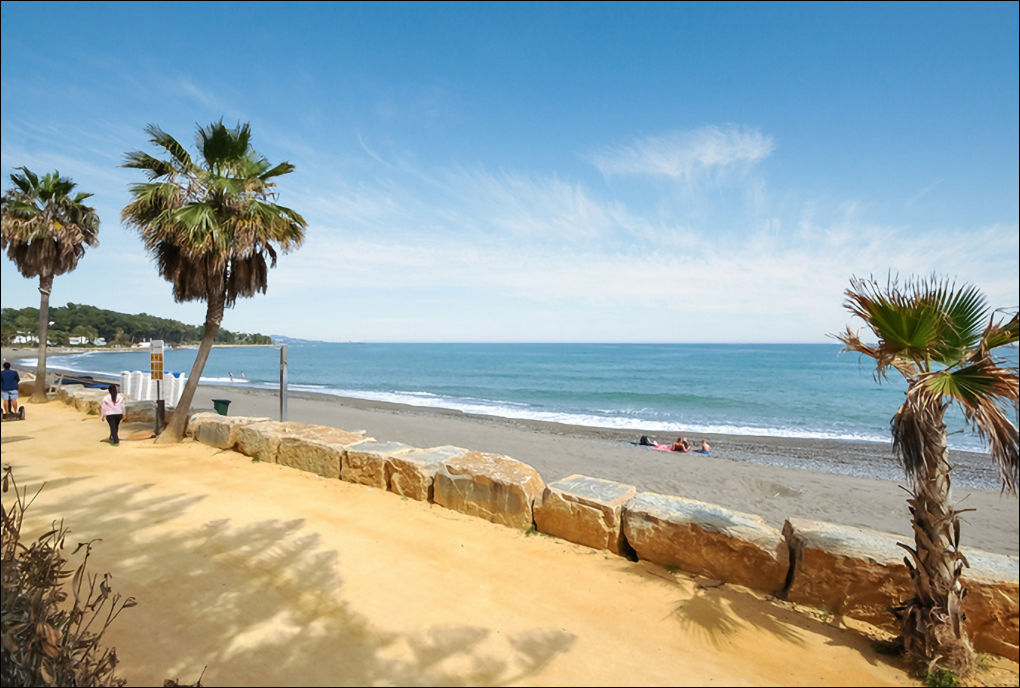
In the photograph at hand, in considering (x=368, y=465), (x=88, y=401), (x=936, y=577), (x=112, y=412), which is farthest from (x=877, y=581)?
(x=88, y=401)

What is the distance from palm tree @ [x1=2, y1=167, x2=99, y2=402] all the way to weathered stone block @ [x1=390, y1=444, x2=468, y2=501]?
547 inches

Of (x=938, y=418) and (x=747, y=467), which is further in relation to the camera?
(x=747, y=467)

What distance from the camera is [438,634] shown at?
3.25m

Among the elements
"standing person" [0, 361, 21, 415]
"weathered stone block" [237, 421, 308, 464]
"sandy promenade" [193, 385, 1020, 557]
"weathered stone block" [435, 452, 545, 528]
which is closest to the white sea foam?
"sandy promenade" [193, 385, 1020, 557]

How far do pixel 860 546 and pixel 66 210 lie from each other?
808 inches

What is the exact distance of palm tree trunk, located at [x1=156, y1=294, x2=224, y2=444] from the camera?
9.07 m

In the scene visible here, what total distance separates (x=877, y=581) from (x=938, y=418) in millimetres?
1398

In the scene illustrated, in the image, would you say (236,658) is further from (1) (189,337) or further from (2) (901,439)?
(1) (189,337)

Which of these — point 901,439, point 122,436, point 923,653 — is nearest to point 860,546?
point 923,653

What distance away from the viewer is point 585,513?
488 cm

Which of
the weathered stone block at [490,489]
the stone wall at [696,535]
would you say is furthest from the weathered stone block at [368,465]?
the weathered stone block at [490,489]

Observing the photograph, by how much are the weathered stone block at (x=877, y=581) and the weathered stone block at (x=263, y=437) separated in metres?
6.83

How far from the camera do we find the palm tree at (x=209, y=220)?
873 cm

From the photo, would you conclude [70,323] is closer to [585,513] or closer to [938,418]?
[585,513]
